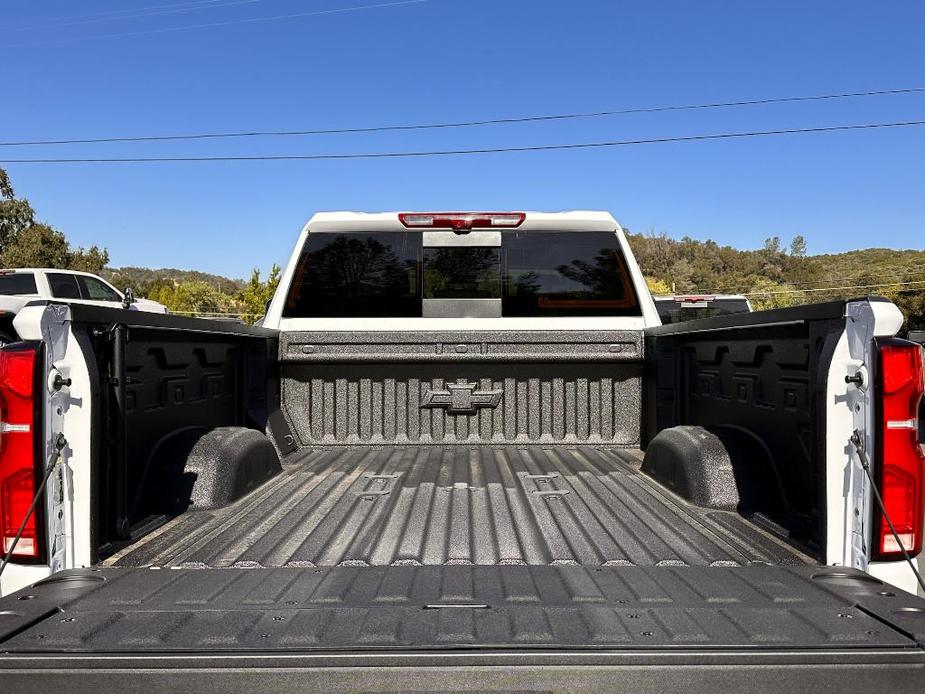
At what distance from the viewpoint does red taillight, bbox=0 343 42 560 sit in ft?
6.70

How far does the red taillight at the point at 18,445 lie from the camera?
2.04 metres

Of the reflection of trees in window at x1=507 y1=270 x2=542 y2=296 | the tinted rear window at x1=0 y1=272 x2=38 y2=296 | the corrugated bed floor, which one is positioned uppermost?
the tinted rear window at x1=0 y1=272 x2=38 y2=296

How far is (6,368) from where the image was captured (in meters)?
2.04

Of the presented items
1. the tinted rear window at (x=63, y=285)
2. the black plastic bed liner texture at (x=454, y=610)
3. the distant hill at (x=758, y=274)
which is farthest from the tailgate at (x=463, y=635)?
the distant hill at (x=758, y=274)

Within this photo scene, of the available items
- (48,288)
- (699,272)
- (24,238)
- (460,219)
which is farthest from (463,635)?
(699,272)

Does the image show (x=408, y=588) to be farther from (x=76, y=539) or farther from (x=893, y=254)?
(x=893, y=254)

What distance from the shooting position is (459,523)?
2727 millimetres

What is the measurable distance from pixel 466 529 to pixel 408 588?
76 cm

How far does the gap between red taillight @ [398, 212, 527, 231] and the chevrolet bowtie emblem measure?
0.94 meters

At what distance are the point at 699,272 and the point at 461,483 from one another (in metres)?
95.0

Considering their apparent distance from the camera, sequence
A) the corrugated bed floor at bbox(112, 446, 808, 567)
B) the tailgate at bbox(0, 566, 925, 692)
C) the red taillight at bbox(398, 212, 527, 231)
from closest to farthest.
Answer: the tailgate at bbox(0, 566, 925, 692), the corrugated bed floor at bbox(112, 446, 808, 567), the red taillight at bbox(398, 212, 527, 231)

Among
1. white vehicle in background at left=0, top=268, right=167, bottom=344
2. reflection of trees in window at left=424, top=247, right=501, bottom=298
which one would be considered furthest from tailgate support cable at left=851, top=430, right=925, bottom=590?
white vehicle in background at left=0, top=268, right=167, bottom=344

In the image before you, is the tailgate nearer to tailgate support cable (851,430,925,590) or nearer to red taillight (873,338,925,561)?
tailgate support cable (851,430,925,590)

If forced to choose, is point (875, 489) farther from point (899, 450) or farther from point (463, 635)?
point (463, 635)
